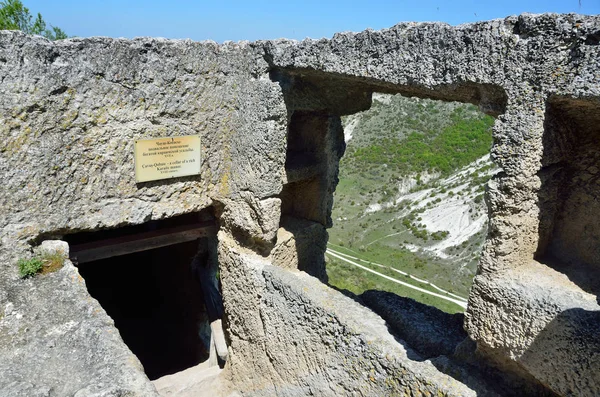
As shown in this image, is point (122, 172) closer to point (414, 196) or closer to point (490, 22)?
point (490, 22)

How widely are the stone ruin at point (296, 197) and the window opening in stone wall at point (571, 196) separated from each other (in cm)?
1

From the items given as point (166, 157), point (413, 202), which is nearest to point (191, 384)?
point (166, 157)

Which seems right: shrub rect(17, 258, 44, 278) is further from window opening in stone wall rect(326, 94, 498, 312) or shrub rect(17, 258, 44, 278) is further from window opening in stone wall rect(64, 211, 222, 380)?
window opening in stone wall rect(326, 94, 498, 312)

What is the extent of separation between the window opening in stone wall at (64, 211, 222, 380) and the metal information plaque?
119 centimetres

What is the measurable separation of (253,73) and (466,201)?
15.8 metres

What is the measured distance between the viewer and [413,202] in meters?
21.5

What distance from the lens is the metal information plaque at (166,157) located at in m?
4.57

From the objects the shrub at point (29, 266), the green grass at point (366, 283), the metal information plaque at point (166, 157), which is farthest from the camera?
the green grass at point (366, 283)

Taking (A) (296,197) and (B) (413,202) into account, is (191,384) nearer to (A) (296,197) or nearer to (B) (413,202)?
(A) (296,197)

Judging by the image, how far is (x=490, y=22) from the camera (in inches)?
119

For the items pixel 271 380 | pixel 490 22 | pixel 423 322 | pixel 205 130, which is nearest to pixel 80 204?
pixel 205 130

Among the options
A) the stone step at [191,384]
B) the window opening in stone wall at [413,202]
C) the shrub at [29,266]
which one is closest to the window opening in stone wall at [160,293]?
the stone step at [191,384]

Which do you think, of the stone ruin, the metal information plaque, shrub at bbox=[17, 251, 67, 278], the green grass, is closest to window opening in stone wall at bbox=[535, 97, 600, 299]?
the stone ruin

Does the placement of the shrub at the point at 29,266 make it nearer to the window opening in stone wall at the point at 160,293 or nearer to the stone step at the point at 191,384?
the window opening in stone wall at the point at 160,293
